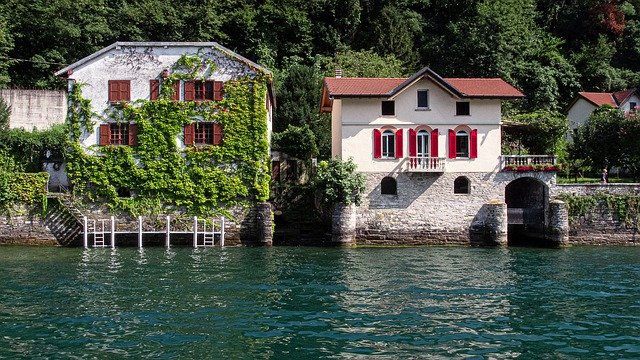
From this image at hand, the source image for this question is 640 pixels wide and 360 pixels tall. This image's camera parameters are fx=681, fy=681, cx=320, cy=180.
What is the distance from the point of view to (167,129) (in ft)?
125

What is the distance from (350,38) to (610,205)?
3339cm

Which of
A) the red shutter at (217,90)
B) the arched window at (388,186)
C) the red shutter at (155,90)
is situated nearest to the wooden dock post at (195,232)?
the red shutter at (217,90)

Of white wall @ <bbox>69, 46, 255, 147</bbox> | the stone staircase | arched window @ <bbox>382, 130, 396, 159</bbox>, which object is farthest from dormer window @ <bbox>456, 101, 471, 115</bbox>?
the stone staircase

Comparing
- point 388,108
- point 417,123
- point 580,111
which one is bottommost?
point 417,123

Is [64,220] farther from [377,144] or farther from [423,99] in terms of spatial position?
[423,99]

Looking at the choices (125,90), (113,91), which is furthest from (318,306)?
(113,91)

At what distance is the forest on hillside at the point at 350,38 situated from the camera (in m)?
56.2

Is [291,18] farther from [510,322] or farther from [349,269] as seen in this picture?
[510,322]

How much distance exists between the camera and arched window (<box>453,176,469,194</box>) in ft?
129

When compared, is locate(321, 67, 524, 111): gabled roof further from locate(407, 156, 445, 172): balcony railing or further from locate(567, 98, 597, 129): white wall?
locate(567, 98, 597, 129): white wall

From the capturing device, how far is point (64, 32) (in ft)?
183

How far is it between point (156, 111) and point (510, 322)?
25.1 m

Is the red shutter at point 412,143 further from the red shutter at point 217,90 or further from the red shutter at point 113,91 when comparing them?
the red shutter at point 113,91

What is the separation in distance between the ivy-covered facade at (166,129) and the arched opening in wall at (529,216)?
14.8 metres
